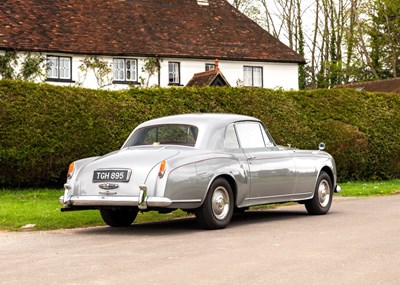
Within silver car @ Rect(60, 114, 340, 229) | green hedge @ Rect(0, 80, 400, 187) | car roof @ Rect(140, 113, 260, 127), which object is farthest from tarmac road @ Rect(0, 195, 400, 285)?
green hedge @ Rect(0, 80, 400, 187)

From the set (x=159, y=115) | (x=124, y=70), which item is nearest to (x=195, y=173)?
(x=159, y=115)

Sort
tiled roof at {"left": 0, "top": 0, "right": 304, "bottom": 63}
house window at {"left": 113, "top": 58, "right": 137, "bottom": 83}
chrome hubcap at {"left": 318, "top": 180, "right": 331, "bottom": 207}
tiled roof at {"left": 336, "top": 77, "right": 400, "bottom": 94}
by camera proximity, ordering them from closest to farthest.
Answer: chrome hubcap at {"left": 318, "top": 180, "right": 331, "bottom": 207}
tiled roof at {"left": 0, "top": 0, "right": 304, "bottom": 63}
house window at {"left": 113, "top": 58, "right": 137, "bottom": 83}
tiled roof at {"left": 336, "top": 77, "right": 400, "bottom": 94}

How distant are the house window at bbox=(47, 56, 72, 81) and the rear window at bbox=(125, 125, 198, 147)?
25.3 m

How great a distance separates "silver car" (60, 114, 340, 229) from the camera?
38.7ft

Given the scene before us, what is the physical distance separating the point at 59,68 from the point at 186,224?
2625cm

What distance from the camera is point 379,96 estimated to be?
88.6ft

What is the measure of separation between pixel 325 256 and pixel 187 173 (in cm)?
303

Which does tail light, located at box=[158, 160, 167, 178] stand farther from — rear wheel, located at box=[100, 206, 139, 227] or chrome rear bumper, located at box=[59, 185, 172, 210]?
rear wheel, located at box=[100, 206, 139, 227]

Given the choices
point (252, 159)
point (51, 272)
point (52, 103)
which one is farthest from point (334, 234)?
point (52, 103)

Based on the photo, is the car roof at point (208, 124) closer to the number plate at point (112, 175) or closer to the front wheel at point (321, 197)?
the number plate at point (112, 175)

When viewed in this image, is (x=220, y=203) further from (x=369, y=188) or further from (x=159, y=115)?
(x=369, y=188)

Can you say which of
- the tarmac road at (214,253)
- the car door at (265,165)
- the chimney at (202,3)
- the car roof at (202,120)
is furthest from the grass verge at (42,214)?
the chimney at (202,3)

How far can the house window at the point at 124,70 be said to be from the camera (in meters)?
40.3

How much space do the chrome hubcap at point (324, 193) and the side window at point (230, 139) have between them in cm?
236
